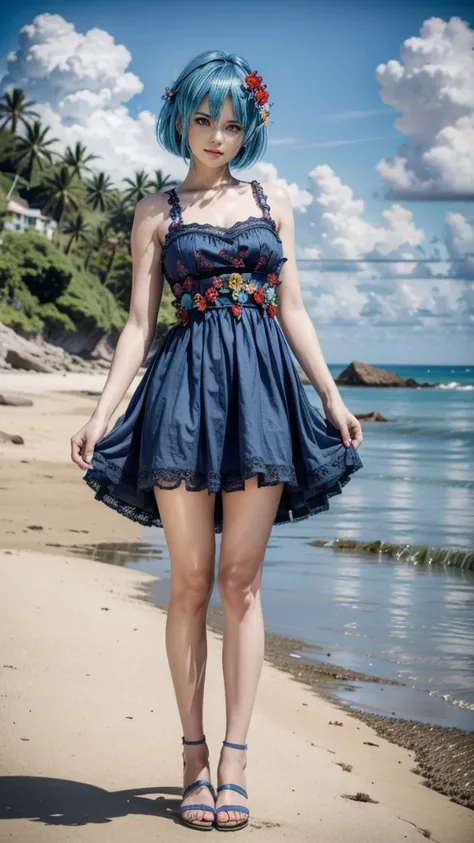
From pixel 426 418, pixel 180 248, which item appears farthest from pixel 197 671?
pixel 426 418

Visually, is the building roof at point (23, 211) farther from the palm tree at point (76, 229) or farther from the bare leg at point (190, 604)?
the bare leg at point (190, 604)

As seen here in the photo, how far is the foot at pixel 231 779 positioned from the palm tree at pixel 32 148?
5354 cm

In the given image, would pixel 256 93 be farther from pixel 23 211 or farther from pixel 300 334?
pixel 23 211

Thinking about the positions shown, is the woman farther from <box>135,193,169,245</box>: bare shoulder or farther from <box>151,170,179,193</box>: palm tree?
<box>151,170,179,193</box>: palm tree

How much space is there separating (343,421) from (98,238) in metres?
50.6

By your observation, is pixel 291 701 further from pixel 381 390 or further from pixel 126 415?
pixel 381 390

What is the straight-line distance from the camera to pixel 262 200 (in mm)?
2639

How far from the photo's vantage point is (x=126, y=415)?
2.62 m

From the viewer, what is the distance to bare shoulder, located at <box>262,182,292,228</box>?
2.65 m

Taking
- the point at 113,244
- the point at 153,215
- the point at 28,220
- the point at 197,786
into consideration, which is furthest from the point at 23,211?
the point at 197,786

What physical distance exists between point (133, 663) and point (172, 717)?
0.54 m

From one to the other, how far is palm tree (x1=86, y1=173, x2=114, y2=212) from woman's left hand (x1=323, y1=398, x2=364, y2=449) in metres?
54.1

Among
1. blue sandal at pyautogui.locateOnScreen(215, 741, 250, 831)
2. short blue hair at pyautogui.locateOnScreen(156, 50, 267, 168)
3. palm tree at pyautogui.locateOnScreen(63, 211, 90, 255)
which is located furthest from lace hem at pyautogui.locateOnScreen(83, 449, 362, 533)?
palm tree at pyautogui.locateOnScreen(63, 211, 90, 255)

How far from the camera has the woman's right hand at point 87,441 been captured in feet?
8.32
